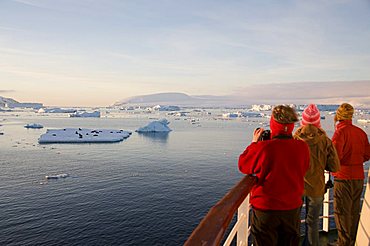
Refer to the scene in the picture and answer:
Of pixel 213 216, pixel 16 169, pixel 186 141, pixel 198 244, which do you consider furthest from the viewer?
pixel 186 141

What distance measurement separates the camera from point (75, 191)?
25.5 m

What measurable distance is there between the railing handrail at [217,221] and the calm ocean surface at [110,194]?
1706 cm

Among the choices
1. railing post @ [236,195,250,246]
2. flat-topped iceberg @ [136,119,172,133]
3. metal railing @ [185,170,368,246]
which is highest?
metal railing @ [185,170,368,246]

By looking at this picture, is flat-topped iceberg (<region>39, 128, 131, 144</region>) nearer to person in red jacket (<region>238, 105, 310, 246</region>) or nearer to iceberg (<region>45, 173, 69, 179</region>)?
iceberg (<region>45, 173, 69, 179</region>)

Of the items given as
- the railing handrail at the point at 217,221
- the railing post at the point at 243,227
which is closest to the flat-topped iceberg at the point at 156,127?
the railing post at the point at 243,227

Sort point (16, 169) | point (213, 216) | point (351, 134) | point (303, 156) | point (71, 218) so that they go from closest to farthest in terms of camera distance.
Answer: point (213, 216)
point (303, 156)
point (351, 134)
point (71, 218)
point (16, 169)

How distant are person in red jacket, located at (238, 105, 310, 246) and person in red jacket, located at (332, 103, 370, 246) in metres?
1.28

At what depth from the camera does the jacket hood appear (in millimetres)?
2566

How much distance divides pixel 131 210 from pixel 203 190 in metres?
6.35

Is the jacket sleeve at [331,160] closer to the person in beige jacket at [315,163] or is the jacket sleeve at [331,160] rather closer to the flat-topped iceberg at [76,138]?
the person in beige jacket at [315,163]

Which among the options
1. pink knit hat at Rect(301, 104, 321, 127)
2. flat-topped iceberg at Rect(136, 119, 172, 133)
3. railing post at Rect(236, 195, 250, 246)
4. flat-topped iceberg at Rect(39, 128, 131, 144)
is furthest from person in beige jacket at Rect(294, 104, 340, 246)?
flat-topped iceberg at Rect(136, 119, 172, 133)

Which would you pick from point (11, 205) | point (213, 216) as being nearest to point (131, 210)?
point (11, 205)

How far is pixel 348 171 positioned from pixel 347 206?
0.37m

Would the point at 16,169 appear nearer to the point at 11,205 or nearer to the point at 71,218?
the point at 11,205
